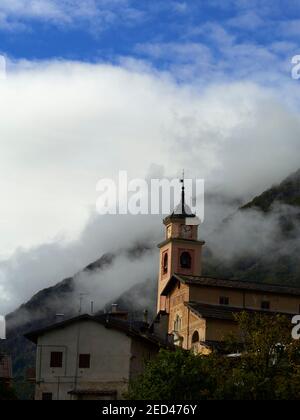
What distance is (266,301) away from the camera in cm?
7988

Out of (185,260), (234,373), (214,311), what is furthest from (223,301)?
(234,373)

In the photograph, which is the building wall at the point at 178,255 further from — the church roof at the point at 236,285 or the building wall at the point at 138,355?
the building wall at the point at 138,355

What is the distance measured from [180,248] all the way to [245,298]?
2515 cm

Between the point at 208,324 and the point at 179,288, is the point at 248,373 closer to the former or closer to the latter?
the point at 208,324

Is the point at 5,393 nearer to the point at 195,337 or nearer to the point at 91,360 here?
the point at 91,360

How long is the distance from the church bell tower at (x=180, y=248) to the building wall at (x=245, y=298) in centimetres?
2218

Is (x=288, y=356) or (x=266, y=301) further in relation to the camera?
(x=266, y=301)

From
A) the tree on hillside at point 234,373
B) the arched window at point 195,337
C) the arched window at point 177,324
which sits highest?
the arched window at point 177,324

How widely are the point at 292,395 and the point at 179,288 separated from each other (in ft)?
128

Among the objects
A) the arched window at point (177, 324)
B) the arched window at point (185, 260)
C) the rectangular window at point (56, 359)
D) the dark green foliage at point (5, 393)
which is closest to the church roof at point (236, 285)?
the arched window at point (177, 324)

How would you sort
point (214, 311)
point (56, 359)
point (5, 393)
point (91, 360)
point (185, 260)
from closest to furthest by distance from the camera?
point (91, 360)
point (56, 359)
point (5, 393)
point (214, 311)
point (185, 260)

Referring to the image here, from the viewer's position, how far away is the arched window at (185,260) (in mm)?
103375

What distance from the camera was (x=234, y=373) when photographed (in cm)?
4453
